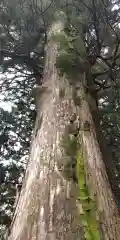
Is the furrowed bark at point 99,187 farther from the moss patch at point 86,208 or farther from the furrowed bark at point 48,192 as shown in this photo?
the furrowed bark at point 48,192

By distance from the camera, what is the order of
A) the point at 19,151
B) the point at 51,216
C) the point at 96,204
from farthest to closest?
1. the point at 19,151
2. the point at 96,204
3. the point at 51,216

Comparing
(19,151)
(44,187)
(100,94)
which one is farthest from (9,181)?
(44,187)

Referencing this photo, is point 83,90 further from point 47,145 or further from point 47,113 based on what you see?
point 47,145

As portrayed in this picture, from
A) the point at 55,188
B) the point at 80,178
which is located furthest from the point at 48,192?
the point at 80,178

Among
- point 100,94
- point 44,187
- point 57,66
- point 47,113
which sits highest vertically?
point 100,94

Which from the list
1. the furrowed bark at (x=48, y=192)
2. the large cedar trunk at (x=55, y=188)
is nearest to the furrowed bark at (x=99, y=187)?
the large cedar trunk at (x=55, y=188)

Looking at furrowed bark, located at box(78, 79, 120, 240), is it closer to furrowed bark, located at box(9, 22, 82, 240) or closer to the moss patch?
the moss patch

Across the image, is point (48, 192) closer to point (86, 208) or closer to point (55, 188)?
point (55, 188)

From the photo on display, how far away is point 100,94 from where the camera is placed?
609 cm

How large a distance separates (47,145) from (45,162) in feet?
0.81

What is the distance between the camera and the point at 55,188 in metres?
2.33

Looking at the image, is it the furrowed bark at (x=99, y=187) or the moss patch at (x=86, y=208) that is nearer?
the moss patch at (x=86, y=208)

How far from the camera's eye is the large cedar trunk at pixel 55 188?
2.00m

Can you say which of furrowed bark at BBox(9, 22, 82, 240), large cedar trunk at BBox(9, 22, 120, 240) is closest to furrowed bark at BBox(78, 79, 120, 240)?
large cedar trunk at BBox(9, 22, 120, 240)
